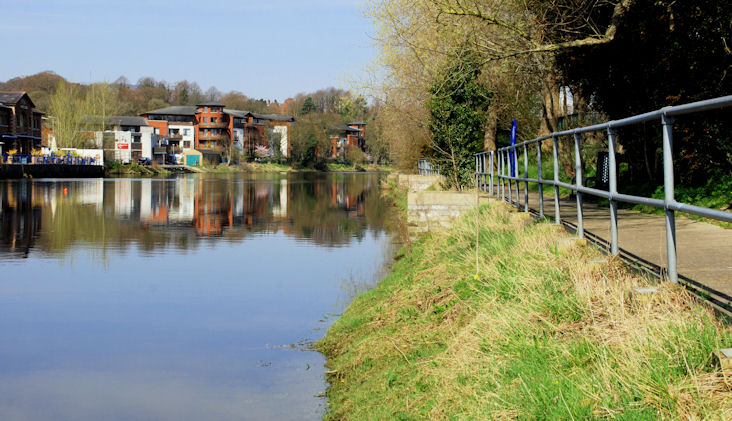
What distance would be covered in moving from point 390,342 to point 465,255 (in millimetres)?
2290

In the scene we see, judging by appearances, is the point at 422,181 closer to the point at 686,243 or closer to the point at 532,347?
the point at 686,243

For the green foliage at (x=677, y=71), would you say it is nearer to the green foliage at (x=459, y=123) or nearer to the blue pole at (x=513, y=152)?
the blue pole at (x=513, y=152)

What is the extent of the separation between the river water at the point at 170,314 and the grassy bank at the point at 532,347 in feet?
3.41

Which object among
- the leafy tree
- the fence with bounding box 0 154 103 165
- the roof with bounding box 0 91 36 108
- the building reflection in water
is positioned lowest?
the building reflection in water

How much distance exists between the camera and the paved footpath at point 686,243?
550cm

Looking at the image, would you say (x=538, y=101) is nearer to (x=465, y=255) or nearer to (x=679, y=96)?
(x=679, y=96)

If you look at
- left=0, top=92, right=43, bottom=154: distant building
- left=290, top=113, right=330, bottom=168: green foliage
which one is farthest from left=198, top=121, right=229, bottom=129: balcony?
left=0, top=92, right=43, bottom=154: distant building

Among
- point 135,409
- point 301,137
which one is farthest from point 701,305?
point 301,137

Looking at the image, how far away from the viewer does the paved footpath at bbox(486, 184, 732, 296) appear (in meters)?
5.50

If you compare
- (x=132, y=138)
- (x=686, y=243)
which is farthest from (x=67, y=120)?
(x=686, y=243)

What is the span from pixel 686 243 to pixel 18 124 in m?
80.0

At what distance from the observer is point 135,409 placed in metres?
7.47

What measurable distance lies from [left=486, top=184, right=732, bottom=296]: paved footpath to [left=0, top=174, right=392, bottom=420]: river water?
362 centimetres

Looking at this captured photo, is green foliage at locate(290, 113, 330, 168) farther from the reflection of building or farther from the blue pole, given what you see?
the blue pole
